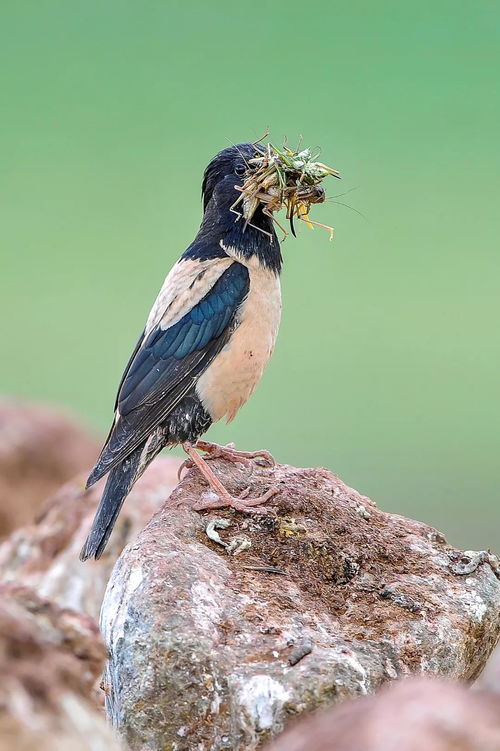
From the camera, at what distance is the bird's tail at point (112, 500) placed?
621 cm

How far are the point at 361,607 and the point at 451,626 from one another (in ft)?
1.48

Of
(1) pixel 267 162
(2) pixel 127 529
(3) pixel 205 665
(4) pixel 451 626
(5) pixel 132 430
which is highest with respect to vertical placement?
(1) pixel 267 162

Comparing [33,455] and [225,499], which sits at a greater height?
[33,455]

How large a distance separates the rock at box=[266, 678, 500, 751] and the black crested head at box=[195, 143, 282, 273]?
188 inches

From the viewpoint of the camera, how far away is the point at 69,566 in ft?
29.0

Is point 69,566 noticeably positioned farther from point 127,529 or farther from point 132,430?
point 132,430

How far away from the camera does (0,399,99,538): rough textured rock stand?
35.2 feet

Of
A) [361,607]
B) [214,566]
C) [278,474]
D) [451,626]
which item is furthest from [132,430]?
[451,626]

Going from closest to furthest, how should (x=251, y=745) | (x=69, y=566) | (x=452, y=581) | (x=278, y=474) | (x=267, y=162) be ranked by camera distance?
(x=251, y=745), (x=452, y=581), (x=278, y=474), (x=267, y=162), (x=69, y=566)

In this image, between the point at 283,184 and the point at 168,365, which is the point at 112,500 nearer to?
the point at 168,365

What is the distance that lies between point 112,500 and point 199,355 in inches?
41.0

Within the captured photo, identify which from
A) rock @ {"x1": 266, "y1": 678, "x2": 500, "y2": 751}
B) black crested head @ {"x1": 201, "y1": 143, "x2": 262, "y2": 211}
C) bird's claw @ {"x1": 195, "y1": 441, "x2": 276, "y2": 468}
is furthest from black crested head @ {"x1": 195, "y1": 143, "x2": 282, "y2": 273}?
rock @ {"x1": 266, "y1": 678, "x2": 500, "y2": 751}

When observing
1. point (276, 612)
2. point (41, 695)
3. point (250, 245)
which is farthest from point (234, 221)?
point (41, 695)

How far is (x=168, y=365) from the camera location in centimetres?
664
